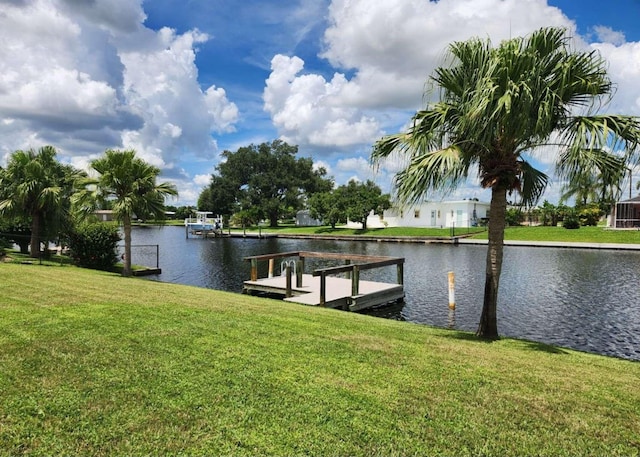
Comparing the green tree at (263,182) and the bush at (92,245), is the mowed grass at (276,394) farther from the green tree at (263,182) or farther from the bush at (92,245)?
the green tree at (263,182)

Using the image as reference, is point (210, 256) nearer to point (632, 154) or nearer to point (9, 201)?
point (9, 201)

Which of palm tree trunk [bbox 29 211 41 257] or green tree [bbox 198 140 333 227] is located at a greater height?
green tree [bbox 198 140 333 227]

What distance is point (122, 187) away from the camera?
16.6m

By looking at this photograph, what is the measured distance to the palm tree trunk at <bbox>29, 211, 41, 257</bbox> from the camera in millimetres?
19625

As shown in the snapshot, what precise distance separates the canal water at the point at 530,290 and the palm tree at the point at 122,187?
4662 mm

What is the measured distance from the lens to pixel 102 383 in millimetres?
3869

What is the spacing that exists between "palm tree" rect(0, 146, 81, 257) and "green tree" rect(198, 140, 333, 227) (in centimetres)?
5085

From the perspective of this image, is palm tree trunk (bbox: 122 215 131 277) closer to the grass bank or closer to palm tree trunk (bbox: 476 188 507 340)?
palm tree trunk (bbox: 476 188 507 340)

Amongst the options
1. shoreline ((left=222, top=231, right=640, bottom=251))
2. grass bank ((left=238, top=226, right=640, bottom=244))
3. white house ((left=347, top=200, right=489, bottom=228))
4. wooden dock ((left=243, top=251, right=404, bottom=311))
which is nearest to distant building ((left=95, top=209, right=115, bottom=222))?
wooden dock ((left=243, top=251, right=404, bottom=311))

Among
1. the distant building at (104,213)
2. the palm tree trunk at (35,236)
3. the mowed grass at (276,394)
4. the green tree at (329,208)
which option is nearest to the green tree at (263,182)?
the green tree at (329,208)

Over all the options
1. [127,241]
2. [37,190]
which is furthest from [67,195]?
[127,241]

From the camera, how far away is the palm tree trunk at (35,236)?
19.6m

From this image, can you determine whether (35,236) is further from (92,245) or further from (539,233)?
(539,233)

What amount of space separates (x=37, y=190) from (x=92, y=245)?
3.40 meters
